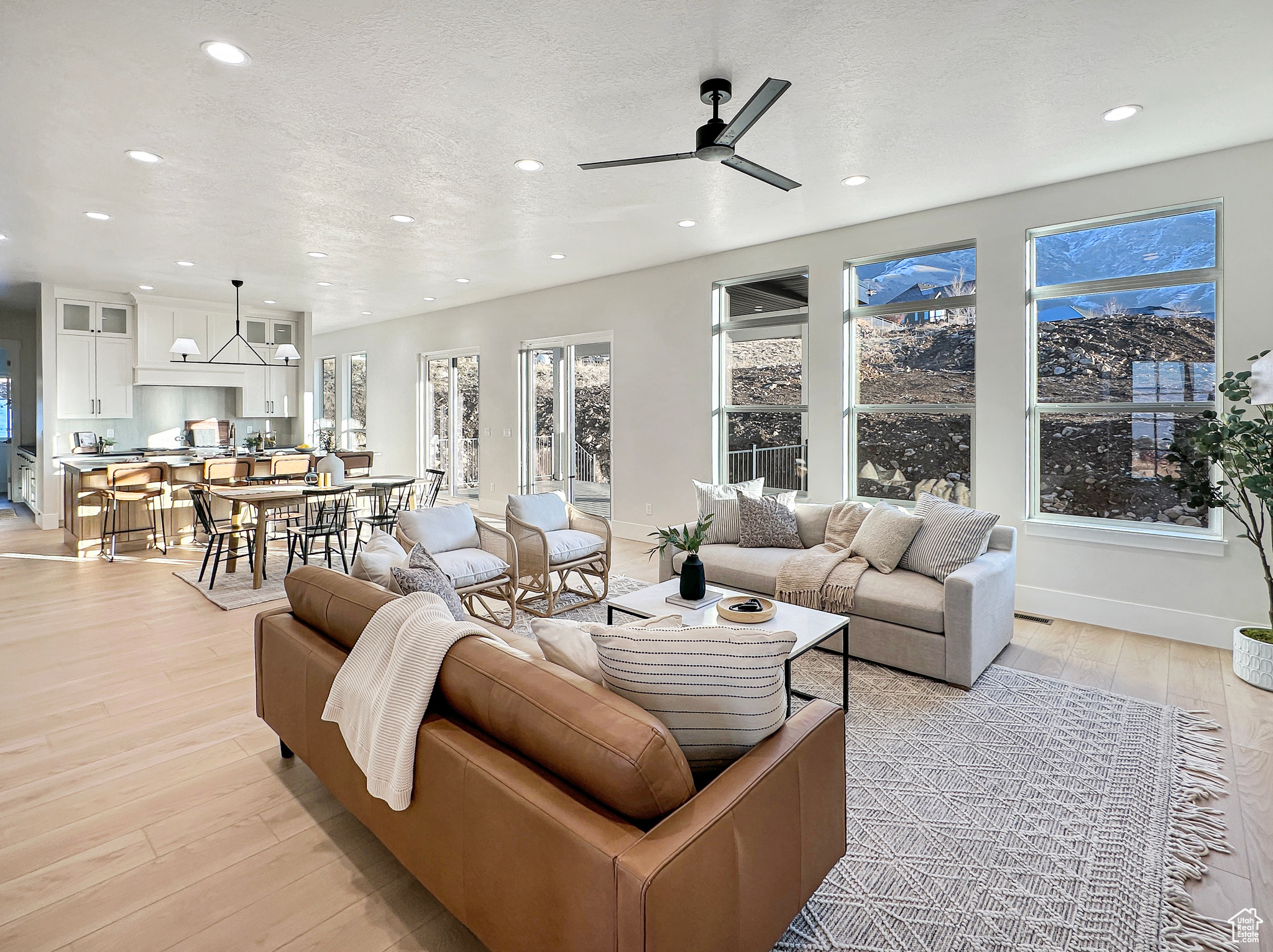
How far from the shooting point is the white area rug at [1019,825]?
68.6 inches

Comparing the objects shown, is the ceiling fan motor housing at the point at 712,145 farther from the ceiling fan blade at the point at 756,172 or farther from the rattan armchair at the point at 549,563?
the rattan armchair at the point at 549,563

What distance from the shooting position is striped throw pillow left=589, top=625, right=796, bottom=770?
1.44 m

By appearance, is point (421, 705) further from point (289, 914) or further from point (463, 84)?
point (463, 84)

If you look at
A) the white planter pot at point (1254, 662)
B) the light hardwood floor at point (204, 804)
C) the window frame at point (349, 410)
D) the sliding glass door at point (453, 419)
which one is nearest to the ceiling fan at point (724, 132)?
the light hardwood floor at point (204, 804)

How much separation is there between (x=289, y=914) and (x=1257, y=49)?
4.67 meters

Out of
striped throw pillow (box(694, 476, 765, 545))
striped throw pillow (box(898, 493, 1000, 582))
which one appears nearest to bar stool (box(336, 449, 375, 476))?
striped throw pillow (box(694, 476, 765, 545))

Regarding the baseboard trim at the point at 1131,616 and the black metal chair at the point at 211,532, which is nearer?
the baseboard trim at the point at 1131,616

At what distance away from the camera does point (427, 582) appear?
86.3 inches

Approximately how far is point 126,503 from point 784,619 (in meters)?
6.78

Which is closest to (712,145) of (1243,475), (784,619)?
(784,619)

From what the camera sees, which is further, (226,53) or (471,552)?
(471,552)

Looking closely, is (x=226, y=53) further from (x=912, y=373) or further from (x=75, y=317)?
(x=75, y=317)

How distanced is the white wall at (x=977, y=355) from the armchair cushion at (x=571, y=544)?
2019 mm

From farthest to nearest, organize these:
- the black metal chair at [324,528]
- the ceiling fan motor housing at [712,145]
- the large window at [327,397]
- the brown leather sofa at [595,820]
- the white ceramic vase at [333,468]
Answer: the large window at [327,397]
the white ceramic vase at [333,468]
the black metal chair at [324,528]
the ceiling fan motor housing at [712,145]
the brown leather sofa at [595,820]
